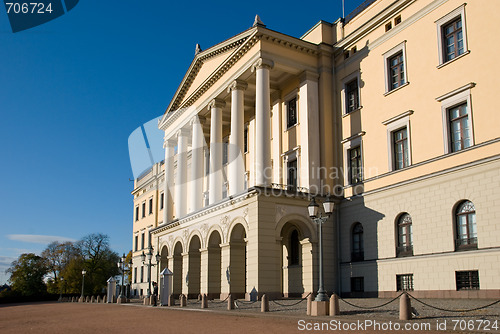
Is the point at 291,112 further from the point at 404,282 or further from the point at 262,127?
the point at 404,282

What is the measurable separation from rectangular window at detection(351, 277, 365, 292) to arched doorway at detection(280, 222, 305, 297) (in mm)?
2939

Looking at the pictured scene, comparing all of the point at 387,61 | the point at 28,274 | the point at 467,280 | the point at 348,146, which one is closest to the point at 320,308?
the point at 467,280

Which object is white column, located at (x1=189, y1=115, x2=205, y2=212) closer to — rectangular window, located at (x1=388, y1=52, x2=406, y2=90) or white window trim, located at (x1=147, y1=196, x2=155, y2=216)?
rectangular window, located at (x1=388, y1=52, x2=406, y2=90)

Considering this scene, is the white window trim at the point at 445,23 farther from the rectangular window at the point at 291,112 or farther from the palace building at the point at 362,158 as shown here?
the rectangular window at the point at 291,112

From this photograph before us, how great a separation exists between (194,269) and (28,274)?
2462 inches

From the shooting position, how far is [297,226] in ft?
94.6

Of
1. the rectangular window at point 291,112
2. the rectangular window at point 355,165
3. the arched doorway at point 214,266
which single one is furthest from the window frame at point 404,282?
the arched doorway at point 214,266

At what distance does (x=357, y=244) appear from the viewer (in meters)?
27.9

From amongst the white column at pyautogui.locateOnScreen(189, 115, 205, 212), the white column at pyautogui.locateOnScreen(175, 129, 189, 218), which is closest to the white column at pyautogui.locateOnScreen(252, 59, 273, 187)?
the white column at pyautogui.locateOnScreen(189, 115, 205, 212)

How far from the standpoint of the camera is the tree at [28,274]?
8625 centimetres

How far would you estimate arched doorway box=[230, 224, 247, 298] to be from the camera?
2938 cm

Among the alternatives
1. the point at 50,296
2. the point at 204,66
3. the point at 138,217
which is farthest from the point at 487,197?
the point at 50,296

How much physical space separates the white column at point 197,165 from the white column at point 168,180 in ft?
17.6

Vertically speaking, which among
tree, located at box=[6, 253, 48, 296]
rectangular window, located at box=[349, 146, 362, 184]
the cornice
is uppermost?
the cornice
